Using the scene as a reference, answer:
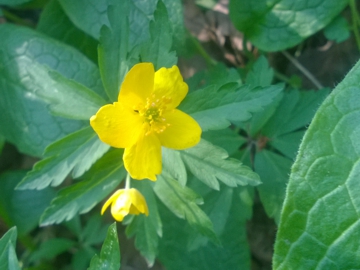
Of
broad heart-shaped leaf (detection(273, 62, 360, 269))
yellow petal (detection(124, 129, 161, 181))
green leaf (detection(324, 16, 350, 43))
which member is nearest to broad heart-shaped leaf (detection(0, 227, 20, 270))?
yellow petal (detection(124, 129, 161, 181))

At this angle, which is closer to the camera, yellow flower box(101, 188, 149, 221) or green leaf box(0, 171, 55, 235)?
yellow flower box(101, 188, 149, 221)

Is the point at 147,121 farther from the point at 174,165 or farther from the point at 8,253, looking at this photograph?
the point at 8,253

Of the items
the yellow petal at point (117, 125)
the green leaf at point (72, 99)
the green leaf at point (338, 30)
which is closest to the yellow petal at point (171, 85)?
the yellow petal at point (117, 125)

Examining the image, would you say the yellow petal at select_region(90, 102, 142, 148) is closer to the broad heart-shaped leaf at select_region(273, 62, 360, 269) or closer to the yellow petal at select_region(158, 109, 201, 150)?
the yellow petal at select_region(158, 109, 201, 150)

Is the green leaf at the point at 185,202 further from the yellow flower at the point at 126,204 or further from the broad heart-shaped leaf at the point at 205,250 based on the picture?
the broad heart-shaped leaf at the point at 205,250

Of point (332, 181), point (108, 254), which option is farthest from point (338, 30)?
point (108, 254)

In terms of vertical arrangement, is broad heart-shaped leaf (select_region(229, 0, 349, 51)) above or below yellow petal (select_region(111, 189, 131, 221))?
above

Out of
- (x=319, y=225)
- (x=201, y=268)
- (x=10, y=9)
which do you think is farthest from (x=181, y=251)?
(x=10, y=9)
